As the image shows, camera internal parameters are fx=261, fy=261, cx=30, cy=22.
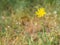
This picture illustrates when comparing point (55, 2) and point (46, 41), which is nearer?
point (46, 41)

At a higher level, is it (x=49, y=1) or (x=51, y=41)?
(x=49, y=1)

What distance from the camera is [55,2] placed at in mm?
3797

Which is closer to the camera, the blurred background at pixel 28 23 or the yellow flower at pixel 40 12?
the blurred background at pixel 28 23

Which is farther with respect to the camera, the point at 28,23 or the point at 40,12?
the point at 28,23

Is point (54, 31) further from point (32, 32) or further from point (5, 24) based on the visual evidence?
point (5, 24)

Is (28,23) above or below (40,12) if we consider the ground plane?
below

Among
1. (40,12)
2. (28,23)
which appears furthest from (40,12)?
(28,23)

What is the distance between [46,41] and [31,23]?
1.69 ft

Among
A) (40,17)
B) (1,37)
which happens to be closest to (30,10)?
(40,17)

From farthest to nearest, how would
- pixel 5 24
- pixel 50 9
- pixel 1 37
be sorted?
pixel 50 9, pixel 5 24, pixel 1 37

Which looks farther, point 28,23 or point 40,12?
point 28,23

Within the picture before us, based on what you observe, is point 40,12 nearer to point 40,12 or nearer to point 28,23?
point 40,12

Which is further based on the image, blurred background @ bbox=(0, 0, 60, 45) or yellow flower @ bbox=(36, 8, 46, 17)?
yellow flower @ bbox=(36, 8, 46, 17)

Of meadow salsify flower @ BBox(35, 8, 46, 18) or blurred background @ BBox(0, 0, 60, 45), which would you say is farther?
meadow salsify flower @ BBox(35, 8, 46, 18)
